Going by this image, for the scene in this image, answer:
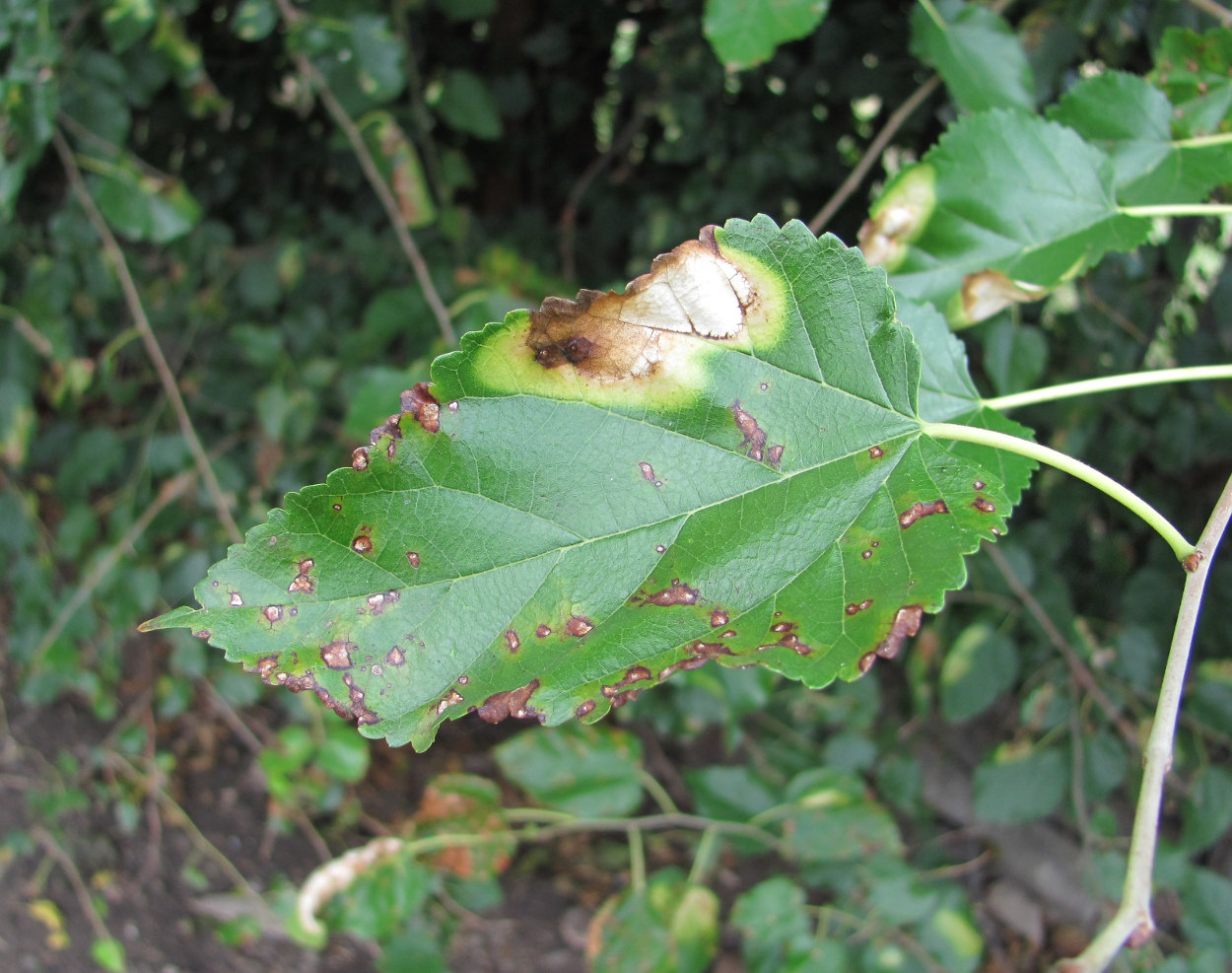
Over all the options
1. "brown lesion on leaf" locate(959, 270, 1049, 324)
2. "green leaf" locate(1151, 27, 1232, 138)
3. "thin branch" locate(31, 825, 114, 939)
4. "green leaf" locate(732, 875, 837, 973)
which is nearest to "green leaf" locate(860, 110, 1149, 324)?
"brown lesion on leaf" locate(959, 270, 1049, 324)

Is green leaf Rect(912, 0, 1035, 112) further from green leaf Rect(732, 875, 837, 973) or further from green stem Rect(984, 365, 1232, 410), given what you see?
green leaf Rect(732, 875, 837, 973)

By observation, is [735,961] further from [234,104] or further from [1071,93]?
[234,104]

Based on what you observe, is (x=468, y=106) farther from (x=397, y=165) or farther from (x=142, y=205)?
(x=142, y=205)

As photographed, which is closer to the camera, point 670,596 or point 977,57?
point 670,596

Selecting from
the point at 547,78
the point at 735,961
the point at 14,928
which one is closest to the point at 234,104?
the point at 547,78

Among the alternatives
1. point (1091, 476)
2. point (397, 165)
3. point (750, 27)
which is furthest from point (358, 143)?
point (1091, 476)

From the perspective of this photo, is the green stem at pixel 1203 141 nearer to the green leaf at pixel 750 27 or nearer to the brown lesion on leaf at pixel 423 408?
the green leaf at pixel 750 27
